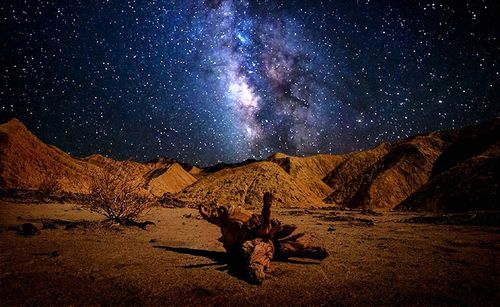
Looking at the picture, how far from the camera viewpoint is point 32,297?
3.62 metres

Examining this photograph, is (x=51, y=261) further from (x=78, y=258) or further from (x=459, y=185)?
(x=459, y=185)

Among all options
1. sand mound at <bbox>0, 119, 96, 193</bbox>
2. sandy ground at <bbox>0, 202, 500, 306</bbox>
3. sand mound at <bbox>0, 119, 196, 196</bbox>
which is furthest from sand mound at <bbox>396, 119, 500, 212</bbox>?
sand mound at <bbox>0, 119, 96, 193</bbox>

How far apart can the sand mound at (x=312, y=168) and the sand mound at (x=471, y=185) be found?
27.2 metres

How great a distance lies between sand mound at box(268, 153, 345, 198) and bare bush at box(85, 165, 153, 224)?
5006 centimetres

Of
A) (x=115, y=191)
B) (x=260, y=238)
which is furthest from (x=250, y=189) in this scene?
(x=260, y=238)

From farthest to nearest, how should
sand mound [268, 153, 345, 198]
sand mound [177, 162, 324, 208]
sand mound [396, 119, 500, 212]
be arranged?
1. sand mound [268, 153, 345, 198]
2. sand mound [177, 162, 324, 208]
3. sand mound [396, 119, 500, 212]

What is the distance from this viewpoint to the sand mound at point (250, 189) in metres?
40.5

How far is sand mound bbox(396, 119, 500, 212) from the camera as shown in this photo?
23.6 metres

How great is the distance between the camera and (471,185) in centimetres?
2589

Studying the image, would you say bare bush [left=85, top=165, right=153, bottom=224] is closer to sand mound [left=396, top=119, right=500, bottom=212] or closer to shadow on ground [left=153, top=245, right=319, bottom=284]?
shadow on ground [left=153, top=245, right=319, bottom=284]

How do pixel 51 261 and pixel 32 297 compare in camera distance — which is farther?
pixel 51 261

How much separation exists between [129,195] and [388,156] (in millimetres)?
52342

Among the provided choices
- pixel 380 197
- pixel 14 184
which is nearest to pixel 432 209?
pixel 380 197

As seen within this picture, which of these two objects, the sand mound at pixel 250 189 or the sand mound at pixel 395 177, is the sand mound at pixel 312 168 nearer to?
the sand mound at pixel 395 177
